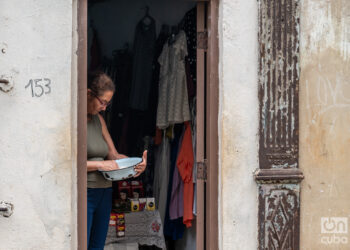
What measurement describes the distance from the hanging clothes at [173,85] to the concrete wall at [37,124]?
64.8 inches

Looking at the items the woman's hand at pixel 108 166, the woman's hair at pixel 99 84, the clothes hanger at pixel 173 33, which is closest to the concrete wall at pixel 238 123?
the woman's hand at pixel 108 166

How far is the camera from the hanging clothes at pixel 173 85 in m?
4.61

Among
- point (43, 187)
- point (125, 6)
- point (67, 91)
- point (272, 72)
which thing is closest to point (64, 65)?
point (67, 91)

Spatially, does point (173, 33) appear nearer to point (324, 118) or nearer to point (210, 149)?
point (210, 149)

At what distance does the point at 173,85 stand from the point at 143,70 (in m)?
0.74

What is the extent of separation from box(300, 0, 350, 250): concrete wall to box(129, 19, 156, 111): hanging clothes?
2.30 meters

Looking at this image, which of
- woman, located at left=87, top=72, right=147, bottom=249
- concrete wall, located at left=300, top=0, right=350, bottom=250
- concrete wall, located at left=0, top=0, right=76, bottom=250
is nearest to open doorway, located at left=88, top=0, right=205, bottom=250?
woman, located at left=87, top=72, right=147, bottom=249

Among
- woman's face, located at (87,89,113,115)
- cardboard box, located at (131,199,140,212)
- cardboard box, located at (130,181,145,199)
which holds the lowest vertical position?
cardboard box, located at (131,199,140,212)

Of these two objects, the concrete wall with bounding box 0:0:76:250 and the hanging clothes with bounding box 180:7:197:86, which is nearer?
the concrete wall with bounding box 0:0:76:250

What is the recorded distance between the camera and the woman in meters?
3.71

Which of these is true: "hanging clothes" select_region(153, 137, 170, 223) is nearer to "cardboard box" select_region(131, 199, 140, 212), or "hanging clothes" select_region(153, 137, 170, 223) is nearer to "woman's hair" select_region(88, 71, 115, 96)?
"cardboard box" select_region(131, 199, 140, 212)

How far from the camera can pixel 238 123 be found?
3.38 m

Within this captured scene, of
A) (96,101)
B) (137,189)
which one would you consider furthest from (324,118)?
(137,189)

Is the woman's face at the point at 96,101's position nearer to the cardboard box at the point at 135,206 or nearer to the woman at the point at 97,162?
the woman at the point at 97,162
